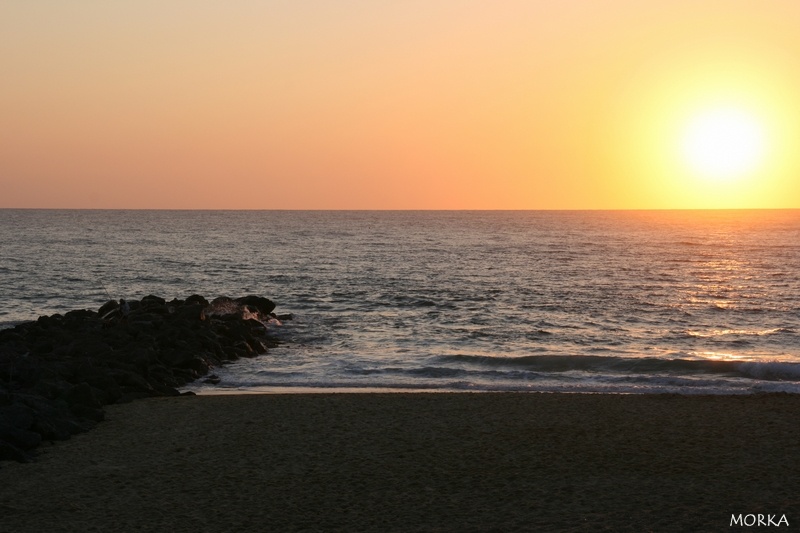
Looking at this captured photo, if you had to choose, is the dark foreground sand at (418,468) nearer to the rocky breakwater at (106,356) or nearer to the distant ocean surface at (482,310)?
the rocky breakwater at (106,356)

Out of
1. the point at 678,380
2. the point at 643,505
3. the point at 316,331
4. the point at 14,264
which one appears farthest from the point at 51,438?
the point at 14,264

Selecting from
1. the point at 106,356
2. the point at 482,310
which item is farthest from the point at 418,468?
the point at 482,310

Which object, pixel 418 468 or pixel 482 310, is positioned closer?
pixel 418 468

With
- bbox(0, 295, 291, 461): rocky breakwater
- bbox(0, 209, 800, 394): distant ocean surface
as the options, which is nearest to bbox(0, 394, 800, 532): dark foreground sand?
bbox(0, 295, 291, 461): rocky breakwater

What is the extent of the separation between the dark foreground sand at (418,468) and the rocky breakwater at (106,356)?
1.74ft

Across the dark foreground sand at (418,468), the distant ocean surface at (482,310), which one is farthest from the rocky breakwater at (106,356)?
the distant ocean surface at (482,310)

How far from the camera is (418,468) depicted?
1026 cm

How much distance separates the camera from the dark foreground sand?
8523 mm

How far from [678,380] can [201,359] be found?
423 inches

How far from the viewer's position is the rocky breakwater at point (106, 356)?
1214 cm

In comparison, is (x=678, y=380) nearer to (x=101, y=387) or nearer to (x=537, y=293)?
(x=101, y=387)

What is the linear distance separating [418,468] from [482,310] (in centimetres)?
2141

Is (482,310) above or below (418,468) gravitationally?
below

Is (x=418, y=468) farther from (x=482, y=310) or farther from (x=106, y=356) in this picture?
(x=482, y=310)
